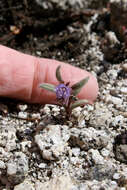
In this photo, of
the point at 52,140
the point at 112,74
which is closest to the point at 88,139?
the point at 52,140

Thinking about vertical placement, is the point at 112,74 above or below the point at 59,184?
above

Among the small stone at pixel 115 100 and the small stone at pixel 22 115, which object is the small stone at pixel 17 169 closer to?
the small stone at pixel 22 115

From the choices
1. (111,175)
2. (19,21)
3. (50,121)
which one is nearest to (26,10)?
(19,21)

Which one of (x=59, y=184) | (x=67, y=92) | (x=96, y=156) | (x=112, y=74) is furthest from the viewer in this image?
(x=112, y=74)

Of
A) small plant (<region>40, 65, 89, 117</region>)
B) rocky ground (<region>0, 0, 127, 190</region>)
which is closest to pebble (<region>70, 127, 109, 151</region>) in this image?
rocky ground (<region>0, 0, 127, 190</region>)

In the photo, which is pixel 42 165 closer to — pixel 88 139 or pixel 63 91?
pixel 88 139

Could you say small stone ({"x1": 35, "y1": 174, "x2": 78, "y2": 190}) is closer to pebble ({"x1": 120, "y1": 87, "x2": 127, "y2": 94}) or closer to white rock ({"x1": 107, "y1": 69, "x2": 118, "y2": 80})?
pebble ({"x1": 120, "y1": 87, "x2": 127, "y2": 94})

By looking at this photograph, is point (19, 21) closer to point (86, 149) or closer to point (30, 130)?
point (30, 130)
